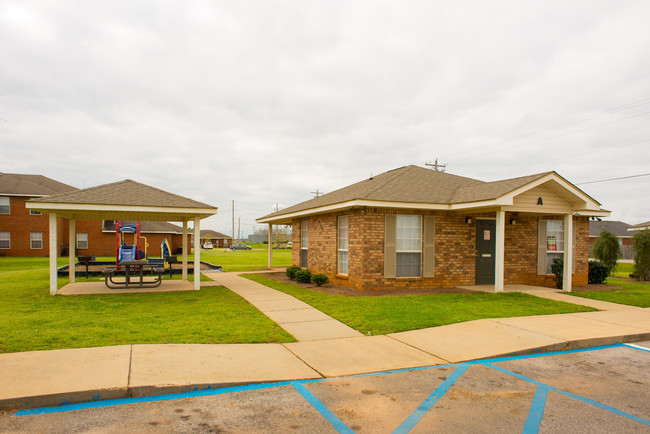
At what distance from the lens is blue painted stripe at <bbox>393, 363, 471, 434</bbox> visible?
3.98 metres

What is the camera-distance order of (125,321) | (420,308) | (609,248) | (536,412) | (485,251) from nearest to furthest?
A: (536,412) < (125,321) < (420,308) < (485,251) < (609,248)

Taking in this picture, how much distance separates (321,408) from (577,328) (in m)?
6.32

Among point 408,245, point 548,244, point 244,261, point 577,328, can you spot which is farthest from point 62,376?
point 244,261

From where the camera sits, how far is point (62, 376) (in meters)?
4.83

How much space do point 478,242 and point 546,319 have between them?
531 centimetres

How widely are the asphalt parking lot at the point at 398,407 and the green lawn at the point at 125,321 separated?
2.29m

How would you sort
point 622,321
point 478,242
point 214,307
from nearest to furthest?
point 622,321 → point 214,307 → point 478,242

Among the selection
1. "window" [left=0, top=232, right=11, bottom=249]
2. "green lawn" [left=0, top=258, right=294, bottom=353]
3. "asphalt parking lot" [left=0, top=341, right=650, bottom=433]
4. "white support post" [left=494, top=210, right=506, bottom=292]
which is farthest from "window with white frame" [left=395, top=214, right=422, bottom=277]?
"window" [left=0, top=232, right=11, bottom=249]

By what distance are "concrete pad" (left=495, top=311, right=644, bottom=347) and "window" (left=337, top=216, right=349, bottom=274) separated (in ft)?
20.0

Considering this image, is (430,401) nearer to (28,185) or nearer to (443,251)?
(443,251)

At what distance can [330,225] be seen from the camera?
14961mm

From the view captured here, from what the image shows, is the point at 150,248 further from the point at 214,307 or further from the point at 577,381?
the point at 577,381

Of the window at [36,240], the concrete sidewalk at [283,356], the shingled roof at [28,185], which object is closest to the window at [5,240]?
the window at [36,240]

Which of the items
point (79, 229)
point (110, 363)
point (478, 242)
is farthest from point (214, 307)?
point (79, 229)
